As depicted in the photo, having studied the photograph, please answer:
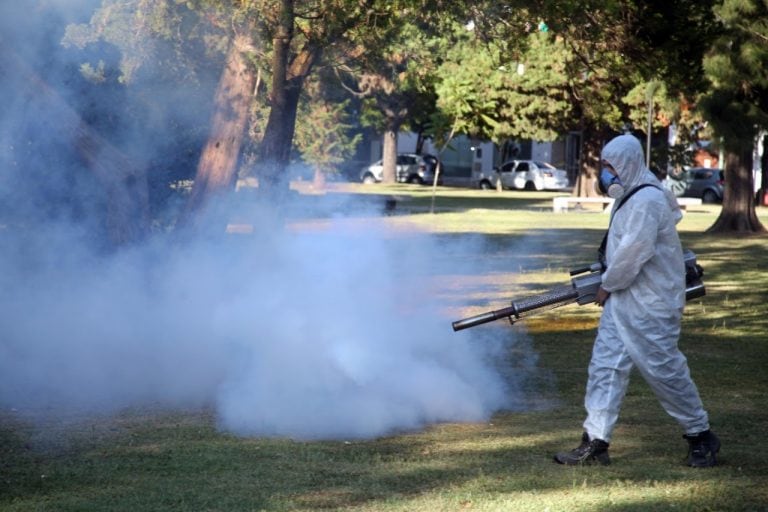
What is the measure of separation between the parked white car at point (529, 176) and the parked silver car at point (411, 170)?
133 inches

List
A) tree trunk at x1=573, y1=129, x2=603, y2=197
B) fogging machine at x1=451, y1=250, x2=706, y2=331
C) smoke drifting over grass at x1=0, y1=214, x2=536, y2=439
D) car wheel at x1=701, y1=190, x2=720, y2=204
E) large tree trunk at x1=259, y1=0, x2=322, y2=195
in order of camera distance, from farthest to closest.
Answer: car wheel at x1=701, y1=190, x2=720, y2=204, tree trunk at x1=573, y1=129, x2=603, y2=197, large tree trunk at x1=259, y1=0, x2=322, y2=195, smoke drifting over grass at x1=0, y1=214, x2=536, y2=439, fogging machine at x1=451, y1=250, x2=706, y2=331

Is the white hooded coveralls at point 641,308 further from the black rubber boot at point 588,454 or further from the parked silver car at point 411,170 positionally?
the parked silver car at point 411,170

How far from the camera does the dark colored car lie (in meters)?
47.0

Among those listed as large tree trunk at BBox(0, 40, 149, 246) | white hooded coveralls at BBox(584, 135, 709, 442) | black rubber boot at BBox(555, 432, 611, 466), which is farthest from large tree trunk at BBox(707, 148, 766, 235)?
black rubber boot at BBox(555, 432, 611, 466)

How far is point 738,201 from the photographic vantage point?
28.7 metres

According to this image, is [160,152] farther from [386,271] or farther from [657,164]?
[657,164]

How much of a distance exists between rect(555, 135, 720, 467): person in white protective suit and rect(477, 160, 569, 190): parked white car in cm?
5103

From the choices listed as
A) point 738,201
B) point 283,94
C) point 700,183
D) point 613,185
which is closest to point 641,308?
point 613,185

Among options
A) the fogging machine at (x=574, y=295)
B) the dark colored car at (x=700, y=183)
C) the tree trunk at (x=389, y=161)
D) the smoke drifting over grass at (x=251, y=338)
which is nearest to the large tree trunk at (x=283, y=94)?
the smoke drifting over grass at (x=251, y=338)

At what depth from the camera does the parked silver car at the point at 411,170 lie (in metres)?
61.6

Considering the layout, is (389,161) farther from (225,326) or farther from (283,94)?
(225,326)

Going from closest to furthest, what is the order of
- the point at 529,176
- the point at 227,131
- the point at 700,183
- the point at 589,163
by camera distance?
1. the point at 227,131
2. the point at 589,163
3. the point at 700,183
4. the point at 529,176

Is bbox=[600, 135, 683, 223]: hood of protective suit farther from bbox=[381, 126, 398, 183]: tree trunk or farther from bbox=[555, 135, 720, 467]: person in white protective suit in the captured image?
bbox=[381, 126, 398, 183]: tree trunk

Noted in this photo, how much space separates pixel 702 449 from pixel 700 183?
42813 millimetres
